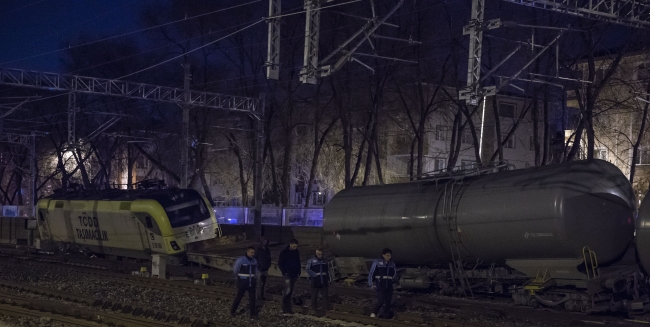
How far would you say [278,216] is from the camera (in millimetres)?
43031

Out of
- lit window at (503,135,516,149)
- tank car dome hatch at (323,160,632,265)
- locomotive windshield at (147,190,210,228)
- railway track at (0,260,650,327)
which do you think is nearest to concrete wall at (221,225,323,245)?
locomotive windshield at (147,190,210,228)

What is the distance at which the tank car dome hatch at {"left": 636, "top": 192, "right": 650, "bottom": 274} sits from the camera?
52.7ft

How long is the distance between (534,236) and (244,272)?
21.5ft

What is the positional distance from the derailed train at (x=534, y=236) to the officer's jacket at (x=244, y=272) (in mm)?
5783

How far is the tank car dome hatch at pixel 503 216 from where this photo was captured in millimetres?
17297

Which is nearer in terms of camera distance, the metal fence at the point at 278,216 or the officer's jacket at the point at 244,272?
the officer's jacket at the point at 244,272

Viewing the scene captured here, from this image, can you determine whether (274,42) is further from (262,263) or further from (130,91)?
(130,91)

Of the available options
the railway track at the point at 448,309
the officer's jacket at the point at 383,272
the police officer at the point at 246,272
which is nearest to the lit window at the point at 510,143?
the railway track at the point at 448,309

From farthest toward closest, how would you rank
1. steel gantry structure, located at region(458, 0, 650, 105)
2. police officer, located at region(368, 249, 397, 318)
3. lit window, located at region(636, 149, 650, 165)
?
1. lit window, located at region(636, 149, 650, 165)
2. steel gantry structure, located at region(458, 0, 650, 105)
3. police officer, located at region(368, 249, 397, 318)

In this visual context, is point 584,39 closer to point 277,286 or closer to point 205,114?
point 277,286

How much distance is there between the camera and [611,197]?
17.5 meters

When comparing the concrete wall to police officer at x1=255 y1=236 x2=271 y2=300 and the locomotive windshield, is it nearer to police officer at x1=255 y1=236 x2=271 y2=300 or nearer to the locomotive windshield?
the locomotive windshield

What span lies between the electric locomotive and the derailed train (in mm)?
9956

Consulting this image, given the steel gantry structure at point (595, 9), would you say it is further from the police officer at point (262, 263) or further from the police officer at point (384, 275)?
the police officer at point (262, 263)
